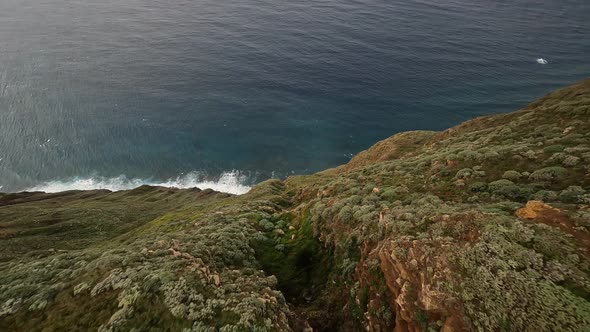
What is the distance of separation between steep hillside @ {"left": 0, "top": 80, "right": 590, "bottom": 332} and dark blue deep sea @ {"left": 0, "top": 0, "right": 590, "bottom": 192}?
62937 millimetres

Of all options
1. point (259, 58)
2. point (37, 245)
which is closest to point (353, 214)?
point (37, 245)

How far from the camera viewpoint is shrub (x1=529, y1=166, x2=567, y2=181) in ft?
70.0

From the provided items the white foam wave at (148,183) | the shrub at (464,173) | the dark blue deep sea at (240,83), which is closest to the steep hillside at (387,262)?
the shrub at (464,173)

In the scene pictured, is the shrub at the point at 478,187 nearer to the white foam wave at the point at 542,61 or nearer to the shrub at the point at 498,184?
the shrub at the point at 498,184

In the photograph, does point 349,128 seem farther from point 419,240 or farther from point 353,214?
point 419,240

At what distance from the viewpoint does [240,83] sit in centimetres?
12706

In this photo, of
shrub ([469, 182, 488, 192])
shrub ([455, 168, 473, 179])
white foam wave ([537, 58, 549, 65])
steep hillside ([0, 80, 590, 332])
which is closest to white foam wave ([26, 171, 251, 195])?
steep hillside ([0, 80, 590, 332])

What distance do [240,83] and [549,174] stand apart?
11639cm

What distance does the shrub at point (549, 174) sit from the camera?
21344 mm

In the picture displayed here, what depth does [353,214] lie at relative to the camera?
25.4 m

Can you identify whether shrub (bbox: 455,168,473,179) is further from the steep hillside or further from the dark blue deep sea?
the dark blue deep sea

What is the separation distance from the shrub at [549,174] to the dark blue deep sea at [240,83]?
70440 millimetres

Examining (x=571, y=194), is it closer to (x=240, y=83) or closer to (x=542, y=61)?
(x=240, y=83)

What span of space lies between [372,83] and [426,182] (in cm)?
10496
